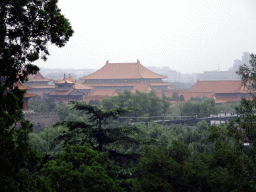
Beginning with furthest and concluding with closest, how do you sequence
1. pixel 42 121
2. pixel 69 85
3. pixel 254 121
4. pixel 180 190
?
pixel 69 85 → pixel 42 121 → pixel 180 190 → pixel 254 121

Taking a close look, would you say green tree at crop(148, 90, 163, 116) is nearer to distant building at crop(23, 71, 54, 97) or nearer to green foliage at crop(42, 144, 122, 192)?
green foliage at crop(42, 144, 122, 192)

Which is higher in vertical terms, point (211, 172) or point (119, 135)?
point (119, 135)

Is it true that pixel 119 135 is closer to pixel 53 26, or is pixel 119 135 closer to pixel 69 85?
pixel 53 26

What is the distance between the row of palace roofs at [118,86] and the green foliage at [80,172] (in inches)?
1413

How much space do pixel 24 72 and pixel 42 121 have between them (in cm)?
2762

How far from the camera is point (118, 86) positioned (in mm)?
58812

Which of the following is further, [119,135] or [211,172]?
[119,135]

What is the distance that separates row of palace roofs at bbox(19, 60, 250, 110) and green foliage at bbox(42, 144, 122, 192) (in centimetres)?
3588

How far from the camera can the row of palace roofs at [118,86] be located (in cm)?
4584

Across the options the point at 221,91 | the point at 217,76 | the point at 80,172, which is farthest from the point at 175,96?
the point at 217,76

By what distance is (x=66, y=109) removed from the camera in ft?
115

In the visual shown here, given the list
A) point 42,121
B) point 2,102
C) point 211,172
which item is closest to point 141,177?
point 211,172

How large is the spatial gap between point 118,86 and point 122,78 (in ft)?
4.78

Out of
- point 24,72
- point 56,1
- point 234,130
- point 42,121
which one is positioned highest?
point 56,1
